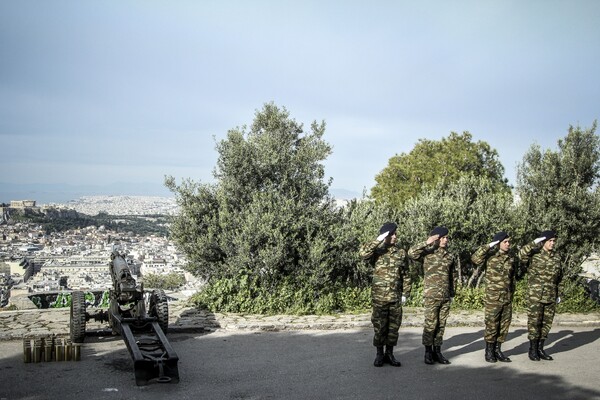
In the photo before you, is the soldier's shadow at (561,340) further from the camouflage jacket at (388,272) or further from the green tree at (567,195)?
the green tree at (567,195)

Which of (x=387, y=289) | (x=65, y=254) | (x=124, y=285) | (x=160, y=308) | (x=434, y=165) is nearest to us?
(x=387, y=289)

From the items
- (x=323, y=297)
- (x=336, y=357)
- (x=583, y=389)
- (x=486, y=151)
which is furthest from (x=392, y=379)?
(x=486, y=151)

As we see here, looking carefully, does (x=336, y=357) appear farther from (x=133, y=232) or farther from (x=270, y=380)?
(x=133, y=232)

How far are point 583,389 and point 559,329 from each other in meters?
4.93

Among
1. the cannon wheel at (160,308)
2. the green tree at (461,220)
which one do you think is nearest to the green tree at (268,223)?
the green tree at (461,220)

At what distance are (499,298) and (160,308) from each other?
19.2 ft

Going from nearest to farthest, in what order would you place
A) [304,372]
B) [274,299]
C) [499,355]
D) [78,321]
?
[304,372] → [499,355] → [78,321] → [274,299]

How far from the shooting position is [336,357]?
8758 millimetres

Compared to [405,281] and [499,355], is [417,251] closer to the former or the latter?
[405,281]

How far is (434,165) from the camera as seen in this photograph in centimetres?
3105

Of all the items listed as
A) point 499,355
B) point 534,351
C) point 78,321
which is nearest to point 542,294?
point 534,351

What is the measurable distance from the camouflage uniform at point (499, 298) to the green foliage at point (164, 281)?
26.3 m

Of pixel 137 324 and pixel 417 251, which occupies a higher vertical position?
pixel 417 251

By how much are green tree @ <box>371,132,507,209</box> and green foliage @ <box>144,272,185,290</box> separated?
1408 centimetres
